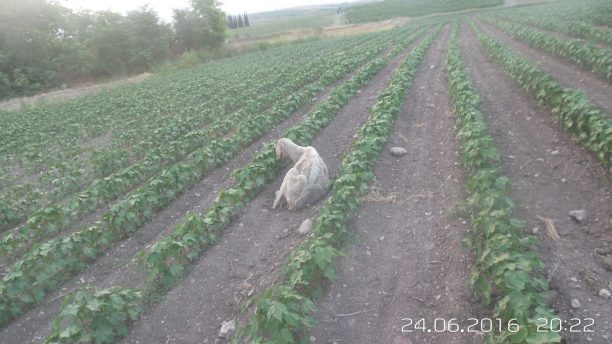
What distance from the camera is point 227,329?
187 inches

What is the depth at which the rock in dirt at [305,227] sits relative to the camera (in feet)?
21.1

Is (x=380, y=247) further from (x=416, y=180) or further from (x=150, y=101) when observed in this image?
(x=150, y=101)

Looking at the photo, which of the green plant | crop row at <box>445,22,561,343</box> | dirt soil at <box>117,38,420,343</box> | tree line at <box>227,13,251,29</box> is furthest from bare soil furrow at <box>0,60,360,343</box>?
tree line at <box>227,13,251,29</box>

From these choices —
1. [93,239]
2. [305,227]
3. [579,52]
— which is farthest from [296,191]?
[579,52]

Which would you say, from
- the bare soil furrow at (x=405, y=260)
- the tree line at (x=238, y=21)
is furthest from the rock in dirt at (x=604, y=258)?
the tree line at (x=238, y=21)

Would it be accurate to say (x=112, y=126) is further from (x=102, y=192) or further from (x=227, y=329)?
(x=227, y=329)

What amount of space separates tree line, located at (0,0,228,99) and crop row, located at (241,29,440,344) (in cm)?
Result: 3878

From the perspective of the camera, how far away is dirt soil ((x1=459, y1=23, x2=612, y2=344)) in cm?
421

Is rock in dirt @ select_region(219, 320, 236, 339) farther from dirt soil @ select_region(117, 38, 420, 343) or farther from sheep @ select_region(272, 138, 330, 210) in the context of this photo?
sheep @ select_region(272, 138, 330, 210)

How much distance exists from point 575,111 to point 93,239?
980cm

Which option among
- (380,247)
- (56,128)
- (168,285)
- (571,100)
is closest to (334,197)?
(380,247)

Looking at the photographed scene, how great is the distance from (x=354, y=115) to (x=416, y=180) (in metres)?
5.23

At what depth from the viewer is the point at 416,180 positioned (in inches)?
309

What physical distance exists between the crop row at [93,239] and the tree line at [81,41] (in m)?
35.3
